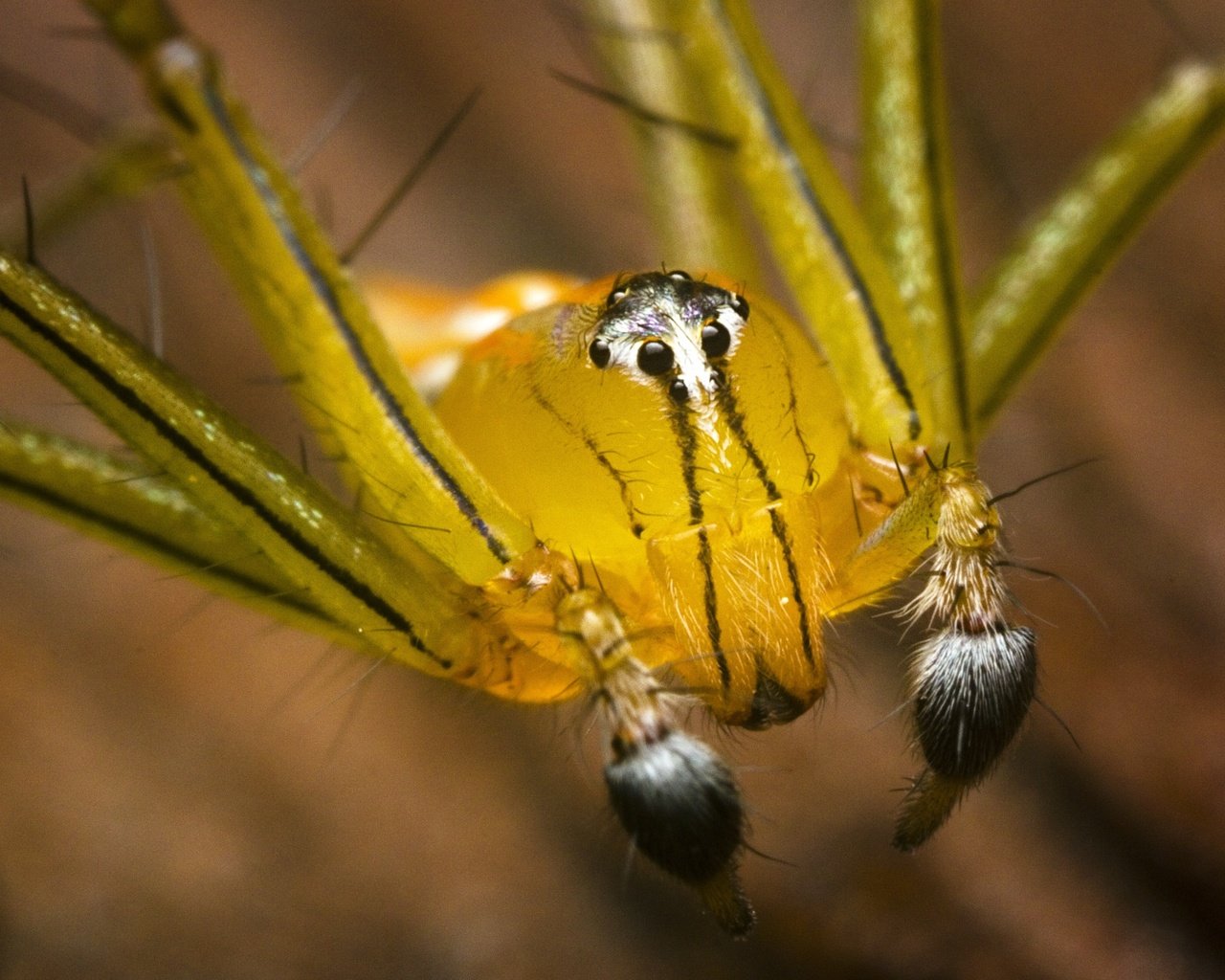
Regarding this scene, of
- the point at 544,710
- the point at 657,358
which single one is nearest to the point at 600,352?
the point at 657,358

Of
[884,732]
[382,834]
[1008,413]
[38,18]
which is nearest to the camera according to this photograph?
[884,732]

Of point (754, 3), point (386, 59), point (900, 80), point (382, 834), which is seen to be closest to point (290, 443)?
point (382, 834)

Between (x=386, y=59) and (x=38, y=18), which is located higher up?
(x=38, y=18)

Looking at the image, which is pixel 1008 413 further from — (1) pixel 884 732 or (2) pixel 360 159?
(2) pixel 360 159

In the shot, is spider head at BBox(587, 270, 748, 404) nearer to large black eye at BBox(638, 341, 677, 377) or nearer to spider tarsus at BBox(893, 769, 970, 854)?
large black eye at BBox(638, 341, 677, 377)

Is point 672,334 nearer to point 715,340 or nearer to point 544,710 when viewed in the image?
point 715,340

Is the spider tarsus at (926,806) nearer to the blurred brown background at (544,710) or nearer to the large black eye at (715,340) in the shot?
the blurred brown background at (544,710)
